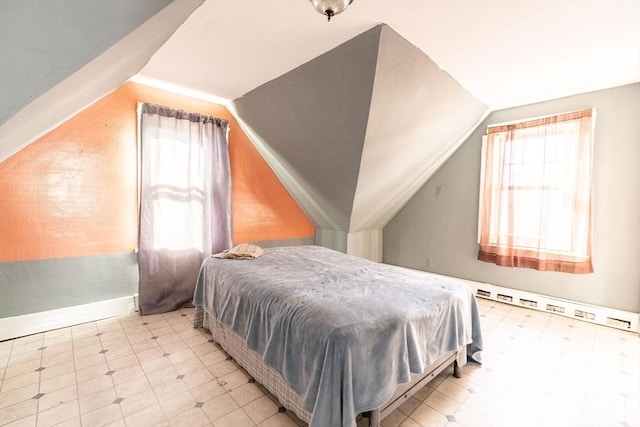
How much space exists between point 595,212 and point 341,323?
3.35m

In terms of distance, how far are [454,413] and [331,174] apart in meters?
2.45

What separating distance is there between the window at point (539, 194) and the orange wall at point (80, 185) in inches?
157

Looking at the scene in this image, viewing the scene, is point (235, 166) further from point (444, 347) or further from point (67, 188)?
point (444, 347)

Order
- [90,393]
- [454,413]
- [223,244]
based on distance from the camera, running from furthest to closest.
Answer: [223,244]
[90,393]
[454,413]

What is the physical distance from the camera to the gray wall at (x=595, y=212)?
107 inches

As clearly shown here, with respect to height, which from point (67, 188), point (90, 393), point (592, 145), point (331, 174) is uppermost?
point (592, 145)

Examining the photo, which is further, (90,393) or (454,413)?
(90,393)

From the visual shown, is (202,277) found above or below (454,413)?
above

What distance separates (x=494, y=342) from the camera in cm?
252

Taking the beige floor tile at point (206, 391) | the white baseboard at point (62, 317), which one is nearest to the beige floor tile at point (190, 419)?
the beige floor tile at point (206, 391)

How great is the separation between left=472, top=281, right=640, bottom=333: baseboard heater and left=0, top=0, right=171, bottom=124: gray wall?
14.2ft

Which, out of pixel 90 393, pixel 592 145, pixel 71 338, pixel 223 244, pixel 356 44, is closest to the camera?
pixel 90 393

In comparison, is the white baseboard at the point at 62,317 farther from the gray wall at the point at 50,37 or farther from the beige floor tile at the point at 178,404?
the gray wall at the point at 50,37

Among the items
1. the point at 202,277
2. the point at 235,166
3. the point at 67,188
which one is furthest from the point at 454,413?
the point at 67,188
